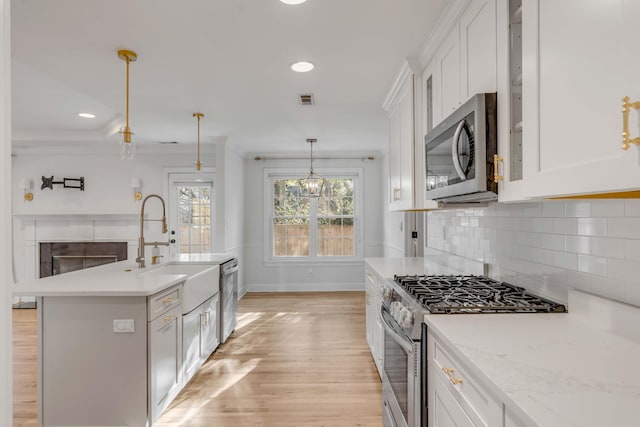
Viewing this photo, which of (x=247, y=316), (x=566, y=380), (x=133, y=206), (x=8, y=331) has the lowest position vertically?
(x=247, y=316)

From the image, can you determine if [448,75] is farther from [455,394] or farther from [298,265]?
[298,265]

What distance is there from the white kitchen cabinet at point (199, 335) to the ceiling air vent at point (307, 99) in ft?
6.65

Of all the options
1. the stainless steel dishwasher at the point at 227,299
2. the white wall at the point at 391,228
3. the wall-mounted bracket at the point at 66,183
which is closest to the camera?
the stainless steel dishwasher at the point at 227,299

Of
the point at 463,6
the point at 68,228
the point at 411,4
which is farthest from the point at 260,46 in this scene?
the point at 68,228

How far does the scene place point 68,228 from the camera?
5.61 metres

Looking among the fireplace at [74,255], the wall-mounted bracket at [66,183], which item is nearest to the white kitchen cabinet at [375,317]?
the fireplace at [74,255]

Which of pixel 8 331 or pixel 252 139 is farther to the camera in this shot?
pixel 252 139

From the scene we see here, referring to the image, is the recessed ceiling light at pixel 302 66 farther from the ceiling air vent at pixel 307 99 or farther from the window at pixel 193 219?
the window at pixel 193 219

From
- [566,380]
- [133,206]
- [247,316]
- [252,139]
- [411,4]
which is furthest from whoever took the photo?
[133,206]

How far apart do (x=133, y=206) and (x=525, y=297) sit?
548 cm

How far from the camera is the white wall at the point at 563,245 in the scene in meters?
1.26

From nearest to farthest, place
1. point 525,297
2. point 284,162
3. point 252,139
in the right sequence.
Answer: point 525,297 → point 252,139 → point 284,162

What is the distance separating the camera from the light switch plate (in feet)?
7.06

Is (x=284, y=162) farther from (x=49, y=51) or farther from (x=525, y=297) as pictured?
(x=525, y=297)
